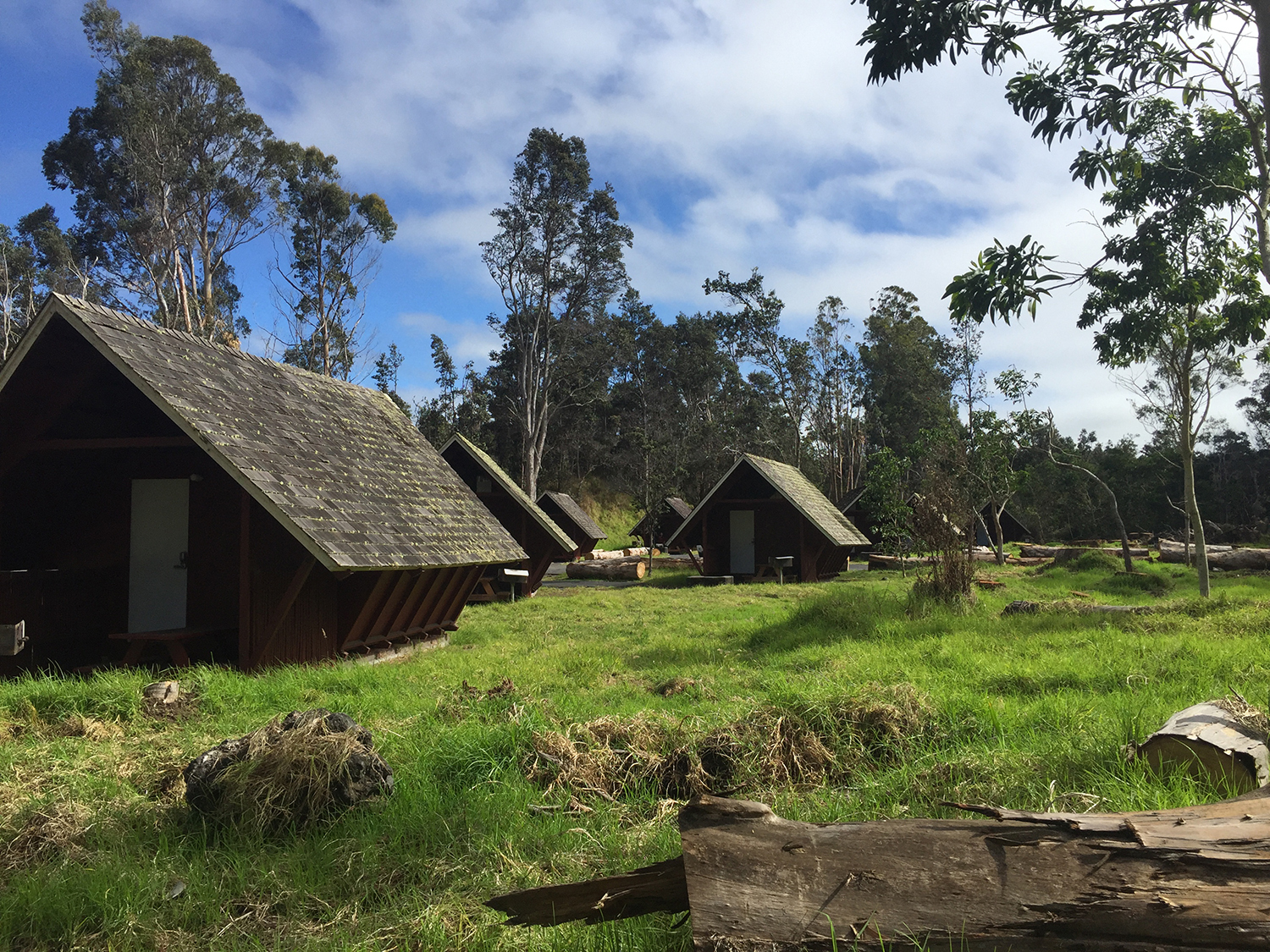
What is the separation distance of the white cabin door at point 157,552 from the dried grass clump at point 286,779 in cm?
607

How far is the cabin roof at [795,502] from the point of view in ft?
80.1

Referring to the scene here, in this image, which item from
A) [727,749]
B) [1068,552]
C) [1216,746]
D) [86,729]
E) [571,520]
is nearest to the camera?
[1216,746]

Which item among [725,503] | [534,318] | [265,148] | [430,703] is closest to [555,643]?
[430,703]

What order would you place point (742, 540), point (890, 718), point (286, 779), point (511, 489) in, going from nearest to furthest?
point (286, 779) < point (890, 718) < point (511, 489) < point (742, 540)

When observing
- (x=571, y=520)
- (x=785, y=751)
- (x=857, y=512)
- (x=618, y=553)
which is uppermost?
(x=857, y=512)

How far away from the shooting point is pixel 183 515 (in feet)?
34.3

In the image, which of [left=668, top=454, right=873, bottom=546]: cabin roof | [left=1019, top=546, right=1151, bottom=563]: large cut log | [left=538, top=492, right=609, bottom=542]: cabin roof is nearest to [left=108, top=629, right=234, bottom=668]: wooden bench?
[left=668, top=454, right=873, bottom=546]: cabin roof

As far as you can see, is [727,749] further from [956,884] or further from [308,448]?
[308,448]

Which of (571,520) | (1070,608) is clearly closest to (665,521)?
(571,520)

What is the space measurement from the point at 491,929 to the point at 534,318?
3551 cm

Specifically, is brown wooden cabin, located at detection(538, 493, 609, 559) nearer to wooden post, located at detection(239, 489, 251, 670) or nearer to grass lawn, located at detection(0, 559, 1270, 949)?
wooden post, located at detection(239, 489, 251, 670)

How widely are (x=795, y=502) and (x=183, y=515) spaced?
17.5 metres

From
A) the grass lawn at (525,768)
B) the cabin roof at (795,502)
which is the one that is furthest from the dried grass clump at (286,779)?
the cabin roof at (795,502)

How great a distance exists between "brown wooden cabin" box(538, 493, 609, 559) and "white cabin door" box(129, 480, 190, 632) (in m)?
20.4
